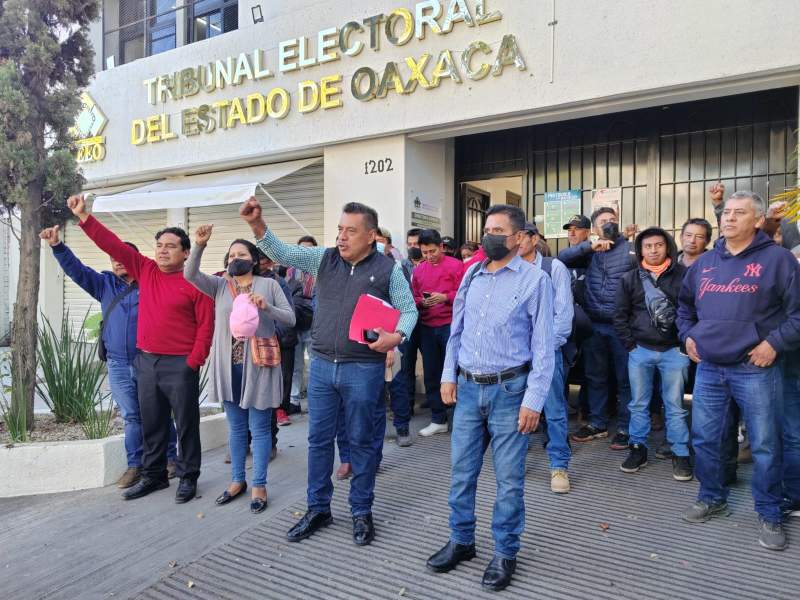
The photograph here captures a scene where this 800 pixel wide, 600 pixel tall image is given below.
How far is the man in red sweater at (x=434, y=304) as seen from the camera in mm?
5539

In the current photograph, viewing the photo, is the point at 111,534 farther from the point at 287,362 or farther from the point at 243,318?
the point at 287,362

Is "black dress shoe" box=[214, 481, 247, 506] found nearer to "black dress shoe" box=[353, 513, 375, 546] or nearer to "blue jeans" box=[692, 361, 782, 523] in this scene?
"black dress shoe" box=[353, 513, 375, 546]

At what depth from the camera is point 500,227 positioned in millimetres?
3035

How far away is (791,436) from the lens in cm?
363

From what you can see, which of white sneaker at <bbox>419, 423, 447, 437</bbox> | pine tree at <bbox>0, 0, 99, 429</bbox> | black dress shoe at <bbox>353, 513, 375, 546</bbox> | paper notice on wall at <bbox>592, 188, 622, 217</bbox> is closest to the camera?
black dress shoe at <bbox>353, 513, 375, 546</bbox>

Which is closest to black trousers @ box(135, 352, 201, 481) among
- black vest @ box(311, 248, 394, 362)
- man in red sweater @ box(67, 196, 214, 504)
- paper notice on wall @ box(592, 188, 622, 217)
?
man in red sweater @ box(67, 196, 214, 504)

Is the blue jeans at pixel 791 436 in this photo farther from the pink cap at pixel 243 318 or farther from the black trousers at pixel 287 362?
the black trousers at pixel 287 362

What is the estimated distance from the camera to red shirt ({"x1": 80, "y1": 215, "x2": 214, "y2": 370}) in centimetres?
411

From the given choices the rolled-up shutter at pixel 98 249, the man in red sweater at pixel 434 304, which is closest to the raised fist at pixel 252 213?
the man in red sweater at pixel 434 304

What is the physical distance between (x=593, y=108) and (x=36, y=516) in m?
6.19

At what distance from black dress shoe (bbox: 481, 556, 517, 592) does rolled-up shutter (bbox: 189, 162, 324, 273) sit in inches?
253

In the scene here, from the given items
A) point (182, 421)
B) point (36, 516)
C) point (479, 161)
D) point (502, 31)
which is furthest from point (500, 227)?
point (479, 161)

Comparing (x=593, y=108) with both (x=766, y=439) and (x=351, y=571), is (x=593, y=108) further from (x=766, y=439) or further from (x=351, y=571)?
(x=351, y=571)

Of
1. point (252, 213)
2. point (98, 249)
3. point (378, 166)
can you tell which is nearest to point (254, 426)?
point (252, 213)
